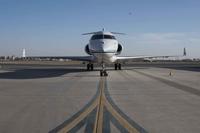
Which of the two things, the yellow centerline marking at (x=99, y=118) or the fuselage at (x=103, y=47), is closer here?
the yellow centerline marking at (x=99, y=118)

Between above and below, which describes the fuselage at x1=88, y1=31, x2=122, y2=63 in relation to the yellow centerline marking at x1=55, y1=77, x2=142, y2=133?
above

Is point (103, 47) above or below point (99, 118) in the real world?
above

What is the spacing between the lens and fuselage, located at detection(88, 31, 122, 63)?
97.1 feet

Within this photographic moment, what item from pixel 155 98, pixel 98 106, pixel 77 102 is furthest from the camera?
pixel 155 98

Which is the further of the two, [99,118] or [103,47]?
[103,47]

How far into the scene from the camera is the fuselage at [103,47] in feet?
97.1

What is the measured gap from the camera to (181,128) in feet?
24.0

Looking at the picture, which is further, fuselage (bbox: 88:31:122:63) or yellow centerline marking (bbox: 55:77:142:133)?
fuselage (bbox: 88:31:122:63)

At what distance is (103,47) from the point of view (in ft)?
97.8

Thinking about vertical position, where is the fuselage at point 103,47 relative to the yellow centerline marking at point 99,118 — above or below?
above

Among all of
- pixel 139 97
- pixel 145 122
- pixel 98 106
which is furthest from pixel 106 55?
pixel 145 122

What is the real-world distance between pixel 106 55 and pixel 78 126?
2226cm

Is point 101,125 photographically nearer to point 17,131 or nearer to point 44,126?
point 44,126

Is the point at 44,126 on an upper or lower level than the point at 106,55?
lower
